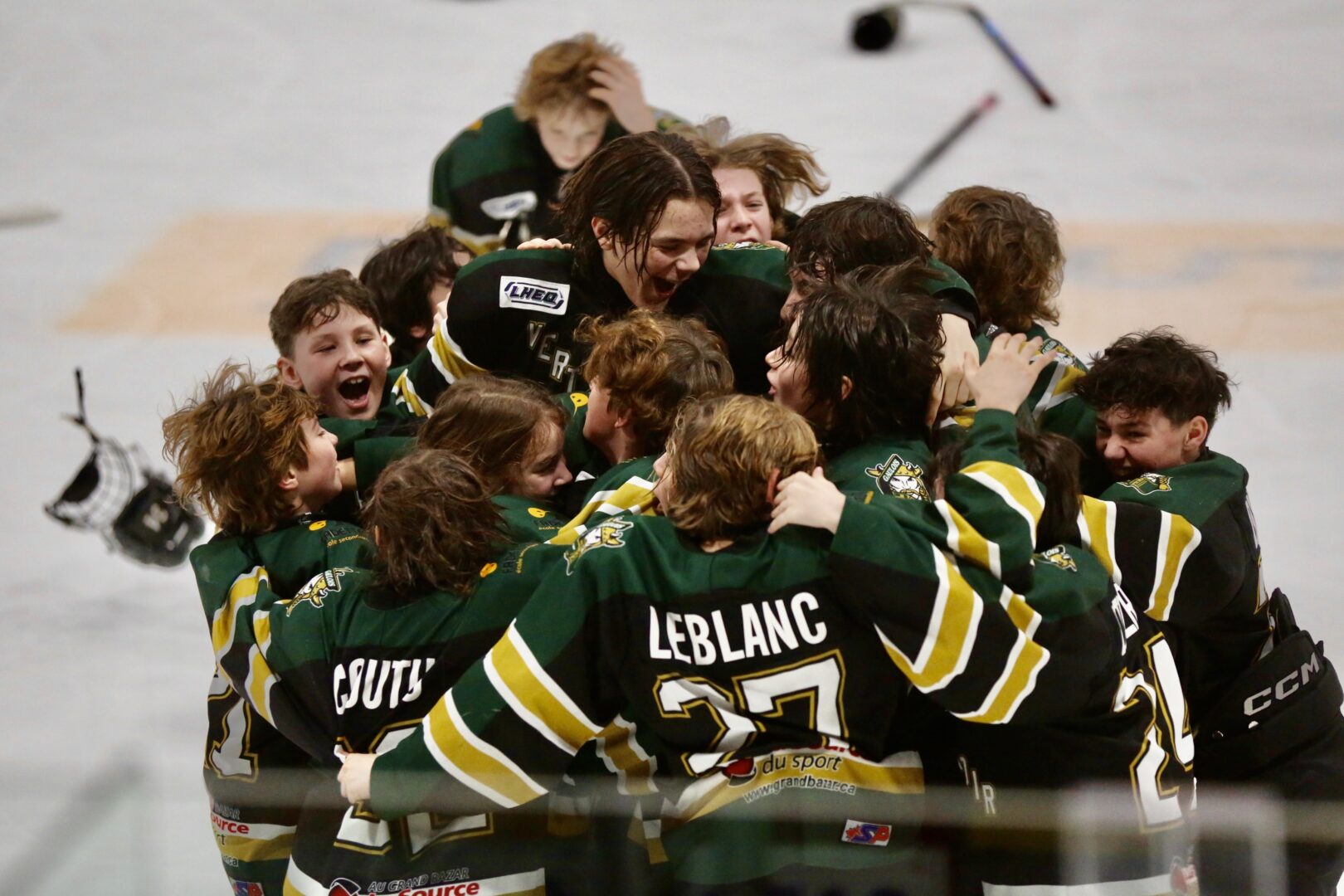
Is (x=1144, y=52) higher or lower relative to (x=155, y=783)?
higher

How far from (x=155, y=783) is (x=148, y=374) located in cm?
297

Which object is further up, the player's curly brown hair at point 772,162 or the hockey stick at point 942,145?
the hockey stick at point 942,145

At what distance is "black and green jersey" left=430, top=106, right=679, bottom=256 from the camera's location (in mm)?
3586

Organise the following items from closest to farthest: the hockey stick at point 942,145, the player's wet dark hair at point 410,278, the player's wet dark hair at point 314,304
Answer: the player's wet dark hair at point 314,304 < the player's wet dark hair at point 410,278 < the hockey stick at point 942,145

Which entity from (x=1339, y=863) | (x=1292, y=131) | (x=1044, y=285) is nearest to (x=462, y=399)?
(x=1044, y=285)

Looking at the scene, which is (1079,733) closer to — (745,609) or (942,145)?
(745,609)

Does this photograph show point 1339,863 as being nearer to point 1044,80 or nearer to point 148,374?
point 148,374

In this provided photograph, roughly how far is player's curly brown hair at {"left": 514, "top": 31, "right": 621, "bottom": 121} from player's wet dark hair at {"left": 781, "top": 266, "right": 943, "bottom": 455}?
1.70 meters

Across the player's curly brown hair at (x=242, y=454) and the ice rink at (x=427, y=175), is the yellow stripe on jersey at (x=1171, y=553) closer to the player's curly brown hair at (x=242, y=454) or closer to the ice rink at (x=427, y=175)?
the player's curly brown hair at (x=242, y=454)

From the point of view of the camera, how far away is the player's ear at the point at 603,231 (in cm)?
219

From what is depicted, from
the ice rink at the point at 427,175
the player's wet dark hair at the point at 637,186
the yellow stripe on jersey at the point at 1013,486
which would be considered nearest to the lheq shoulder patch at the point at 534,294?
the player's wet dark hair at the point at 637,186

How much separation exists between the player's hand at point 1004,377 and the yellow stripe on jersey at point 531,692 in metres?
0.57

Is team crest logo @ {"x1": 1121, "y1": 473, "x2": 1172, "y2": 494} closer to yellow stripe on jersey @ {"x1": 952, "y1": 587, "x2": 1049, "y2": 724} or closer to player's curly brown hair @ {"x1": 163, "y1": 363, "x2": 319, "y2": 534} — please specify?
yellow stripe on jersey @ {"x1": 952, "y1": 587, "x2": 1049, "y2": 724}

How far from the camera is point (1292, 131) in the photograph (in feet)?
17.6
